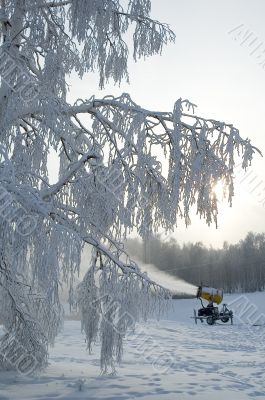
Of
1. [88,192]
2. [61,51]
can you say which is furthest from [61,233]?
[61,51]

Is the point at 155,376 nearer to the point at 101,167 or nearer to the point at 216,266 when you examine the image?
the point at 101,167

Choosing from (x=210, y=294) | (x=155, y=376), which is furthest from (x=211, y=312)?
(x=155, y=376)

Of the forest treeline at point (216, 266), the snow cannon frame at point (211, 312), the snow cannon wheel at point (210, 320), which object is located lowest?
the snow cannon wheel at point (210, 320)

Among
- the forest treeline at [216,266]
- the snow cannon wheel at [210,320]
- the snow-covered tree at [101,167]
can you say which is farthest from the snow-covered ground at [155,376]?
the forest treeline at [216,266]

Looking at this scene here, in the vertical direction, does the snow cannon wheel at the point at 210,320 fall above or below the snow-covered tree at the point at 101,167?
below

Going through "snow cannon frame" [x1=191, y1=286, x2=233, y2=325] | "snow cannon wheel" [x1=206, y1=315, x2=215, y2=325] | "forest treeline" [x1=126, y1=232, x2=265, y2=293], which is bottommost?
"snow cannon wheel" [x1=206, y1=315, x2=215, y2=325]

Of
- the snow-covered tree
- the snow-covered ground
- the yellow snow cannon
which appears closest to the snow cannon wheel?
the yellow snow cannon

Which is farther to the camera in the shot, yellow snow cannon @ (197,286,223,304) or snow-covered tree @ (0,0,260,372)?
yellow snow cannon @ (197,286,223,304)

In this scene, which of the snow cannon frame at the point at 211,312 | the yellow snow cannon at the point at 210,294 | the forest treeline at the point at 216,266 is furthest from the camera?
the forest treeline at the point at 216,266

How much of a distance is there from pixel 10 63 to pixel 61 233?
8.40 feet

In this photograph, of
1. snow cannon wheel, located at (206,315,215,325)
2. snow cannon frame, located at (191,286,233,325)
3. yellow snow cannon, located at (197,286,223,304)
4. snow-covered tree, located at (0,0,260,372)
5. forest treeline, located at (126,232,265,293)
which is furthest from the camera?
forest treeline, located at (126,232,265,293)

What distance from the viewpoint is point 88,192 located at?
5.11 metres

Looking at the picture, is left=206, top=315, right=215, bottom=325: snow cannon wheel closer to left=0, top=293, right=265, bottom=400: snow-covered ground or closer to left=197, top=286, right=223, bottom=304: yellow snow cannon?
left=197, top=286, right=223, bottom=304: yellow snow cannon

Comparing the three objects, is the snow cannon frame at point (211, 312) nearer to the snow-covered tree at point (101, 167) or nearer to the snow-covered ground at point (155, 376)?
the snow-covered ground at point (155, 376)
